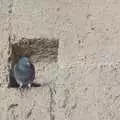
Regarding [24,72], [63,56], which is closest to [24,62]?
[24,72]

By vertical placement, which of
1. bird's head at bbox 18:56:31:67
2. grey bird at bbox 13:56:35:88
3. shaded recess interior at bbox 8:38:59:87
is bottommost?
grey bird at bbox 13:56:35:88

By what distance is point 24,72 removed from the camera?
267 cm

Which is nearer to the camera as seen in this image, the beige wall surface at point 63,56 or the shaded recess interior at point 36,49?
the beige wall surface at point 63,56

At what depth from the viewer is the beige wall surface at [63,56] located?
259 centimetres

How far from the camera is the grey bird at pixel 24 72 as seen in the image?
2645 mm

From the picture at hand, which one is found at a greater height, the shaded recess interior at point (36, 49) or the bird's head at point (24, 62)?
the shaded recess interior at point (36, 49)

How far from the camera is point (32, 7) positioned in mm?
2773

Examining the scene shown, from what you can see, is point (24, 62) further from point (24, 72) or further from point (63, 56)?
point (63, 56)

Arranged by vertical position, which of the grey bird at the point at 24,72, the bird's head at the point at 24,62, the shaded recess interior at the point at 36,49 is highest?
the shaded recess interior at the point at 36,49

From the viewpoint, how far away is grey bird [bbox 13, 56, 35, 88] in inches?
104

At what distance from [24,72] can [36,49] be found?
109 millimetres

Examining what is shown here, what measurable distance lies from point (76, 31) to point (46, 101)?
32 cm

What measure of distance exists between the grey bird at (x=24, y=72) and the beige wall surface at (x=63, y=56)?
3 centimetres

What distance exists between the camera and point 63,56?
269cm
